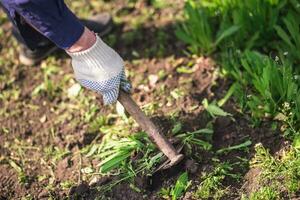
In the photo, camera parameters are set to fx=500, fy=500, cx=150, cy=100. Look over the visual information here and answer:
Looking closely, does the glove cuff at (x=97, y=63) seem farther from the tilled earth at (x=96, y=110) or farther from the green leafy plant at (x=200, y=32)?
the green leafy plant at (x=200, y=32)

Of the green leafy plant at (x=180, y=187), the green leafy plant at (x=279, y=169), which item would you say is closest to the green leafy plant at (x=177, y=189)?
the green leafy plant at (x=180, y=187)

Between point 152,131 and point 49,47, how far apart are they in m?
1.27

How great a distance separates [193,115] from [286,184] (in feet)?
2.17

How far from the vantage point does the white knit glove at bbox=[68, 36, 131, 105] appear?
2012 millimetres

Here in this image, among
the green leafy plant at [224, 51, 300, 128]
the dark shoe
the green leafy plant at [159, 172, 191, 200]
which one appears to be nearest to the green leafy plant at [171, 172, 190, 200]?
the green leafy plant at [159, 172, 191, 200]

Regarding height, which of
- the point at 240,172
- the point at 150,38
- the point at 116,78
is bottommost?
the point at 240,172

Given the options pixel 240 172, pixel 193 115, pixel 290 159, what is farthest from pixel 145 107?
pixel 290 159

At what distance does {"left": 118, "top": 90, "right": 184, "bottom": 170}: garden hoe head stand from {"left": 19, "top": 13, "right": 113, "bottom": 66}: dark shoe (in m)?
1.13

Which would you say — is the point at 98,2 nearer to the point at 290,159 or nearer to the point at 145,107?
the point at 145,107

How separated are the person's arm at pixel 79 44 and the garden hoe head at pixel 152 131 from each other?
0.07m

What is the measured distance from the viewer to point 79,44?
1.97 metres

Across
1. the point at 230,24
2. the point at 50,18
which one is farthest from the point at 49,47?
the point at 50,18

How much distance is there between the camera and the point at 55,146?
2.70 m

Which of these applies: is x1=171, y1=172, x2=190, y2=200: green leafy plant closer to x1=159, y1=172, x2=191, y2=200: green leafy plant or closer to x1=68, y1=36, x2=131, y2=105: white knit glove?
x1=159, y1=172, x2=191, y2=200: green leafy plant
